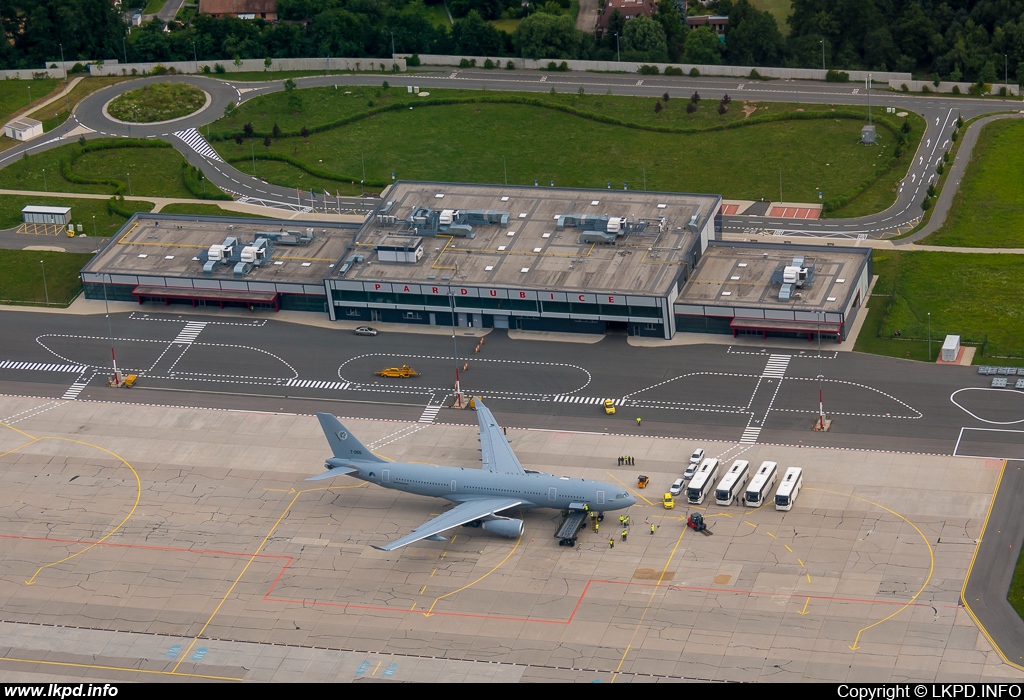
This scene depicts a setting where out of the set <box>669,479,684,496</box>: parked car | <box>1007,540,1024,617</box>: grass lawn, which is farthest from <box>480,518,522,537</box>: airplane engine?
<box>1007,540,1024,617</box>: grass lawn

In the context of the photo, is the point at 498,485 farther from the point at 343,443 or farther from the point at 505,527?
the point at 343,443

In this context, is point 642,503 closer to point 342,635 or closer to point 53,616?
point 342,635

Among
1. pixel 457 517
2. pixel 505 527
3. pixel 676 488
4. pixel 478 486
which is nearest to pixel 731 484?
pixel 676 488

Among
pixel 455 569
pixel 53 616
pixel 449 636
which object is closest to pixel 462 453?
pixel 455 569

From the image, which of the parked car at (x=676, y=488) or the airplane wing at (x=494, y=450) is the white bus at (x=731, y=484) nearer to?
the parked car at (x=676, y=488)

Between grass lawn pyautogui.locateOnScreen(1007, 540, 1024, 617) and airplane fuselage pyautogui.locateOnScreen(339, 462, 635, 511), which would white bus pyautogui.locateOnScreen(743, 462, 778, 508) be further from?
grass lawn pyautogui.locateOnScreen(1007, 540, 1024, 617)

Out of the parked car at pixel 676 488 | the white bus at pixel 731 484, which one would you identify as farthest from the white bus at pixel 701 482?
the white bus at pixel 731 484

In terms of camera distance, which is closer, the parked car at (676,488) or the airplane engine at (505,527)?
the airplane engine at (505,527)
